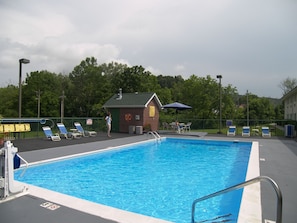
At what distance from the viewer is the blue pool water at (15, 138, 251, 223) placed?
201 inches

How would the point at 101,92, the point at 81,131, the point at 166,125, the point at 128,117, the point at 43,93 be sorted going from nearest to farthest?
1. the point at 81,131
2. the point at 128,117
3. the point at 166,125
4. the point at 101,92
5. the point at 43,93

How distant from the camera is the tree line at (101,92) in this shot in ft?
99.1

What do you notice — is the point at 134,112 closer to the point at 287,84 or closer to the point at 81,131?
the point at 81,131

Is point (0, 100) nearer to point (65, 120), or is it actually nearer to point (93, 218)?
point (65, 120)

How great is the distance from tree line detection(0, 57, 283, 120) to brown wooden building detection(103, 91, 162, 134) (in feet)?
36.8

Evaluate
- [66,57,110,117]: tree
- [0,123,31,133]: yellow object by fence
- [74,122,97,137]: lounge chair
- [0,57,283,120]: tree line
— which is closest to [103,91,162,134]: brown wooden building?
[74,122,97,137]: lounge chair

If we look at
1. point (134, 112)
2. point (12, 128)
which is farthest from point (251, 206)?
point (134, 112)

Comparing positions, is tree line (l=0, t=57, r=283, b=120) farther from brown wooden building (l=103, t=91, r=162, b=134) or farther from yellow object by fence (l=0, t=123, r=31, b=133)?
yellow object by fence (l=0, t=123, r=31, b=133)

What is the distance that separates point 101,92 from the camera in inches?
1373

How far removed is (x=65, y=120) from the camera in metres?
17.4

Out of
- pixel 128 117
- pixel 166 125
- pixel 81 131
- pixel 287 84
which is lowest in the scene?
pixel 81 131

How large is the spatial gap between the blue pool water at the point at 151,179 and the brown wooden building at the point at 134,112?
7824 millimetres

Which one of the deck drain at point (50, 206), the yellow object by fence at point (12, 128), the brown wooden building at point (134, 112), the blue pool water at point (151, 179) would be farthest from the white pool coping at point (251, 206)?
the brown wooden building at point (134, 112)

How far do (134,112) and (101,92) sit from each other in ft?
55.7
